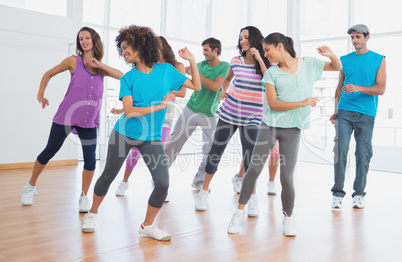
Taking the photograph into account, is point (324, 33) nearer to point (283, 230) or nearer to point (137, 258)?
point (283, 230)

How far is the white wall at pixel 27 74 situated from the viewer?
195 inches

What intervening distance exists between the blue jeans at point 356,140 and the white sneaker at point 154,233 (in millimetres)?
1643

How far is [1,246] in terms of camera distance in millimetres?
2252

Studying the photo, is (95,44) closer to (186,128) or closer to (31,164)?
(186,128)

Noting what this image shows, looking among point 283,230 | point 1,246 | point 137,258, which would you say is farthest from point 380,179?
point 1,246

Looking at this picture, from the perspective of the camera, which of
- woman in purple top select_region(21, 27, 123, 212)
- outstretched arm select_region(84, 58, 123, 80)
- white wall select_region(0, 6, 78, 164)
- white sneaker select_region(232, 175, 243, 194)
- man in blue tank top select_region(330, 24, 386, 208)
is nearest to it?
outstretched arm select_region(84, 58, 123, 80)

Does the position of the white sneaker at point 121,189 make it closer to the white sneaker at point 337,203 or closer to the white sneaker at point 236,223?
the white sneaker at point 236,223

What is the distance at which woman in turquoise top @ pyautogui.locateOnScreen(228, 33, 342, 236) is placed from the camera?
248 cm

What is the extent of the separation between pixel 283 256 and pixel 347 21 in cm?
497

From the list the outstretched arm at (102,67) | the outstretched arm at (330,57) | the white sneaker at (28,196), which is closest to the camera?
the outstretched arm at (330,57)

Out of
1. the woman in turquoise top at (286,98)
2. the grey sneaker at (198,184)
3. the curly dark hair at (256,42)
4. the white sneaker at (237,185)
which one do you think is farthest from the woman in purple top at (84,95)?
the white sneaker at (237,185)

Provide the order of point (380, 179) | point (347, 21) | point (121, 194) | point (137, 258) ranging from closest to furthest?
point (137, 258)
point (121, 194)
point (380, 179)
point (347, 21)

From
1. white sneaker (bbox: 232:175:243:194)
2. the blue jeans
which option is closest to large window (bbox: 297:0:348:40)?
the blue jeans

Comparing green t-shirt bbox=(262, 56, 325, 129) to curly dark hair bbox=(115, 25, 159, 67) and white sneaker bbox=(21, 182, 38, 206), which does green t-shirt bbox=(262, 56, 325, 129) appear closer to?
curly dark hair bbox=(115, 25, 159, 67)
